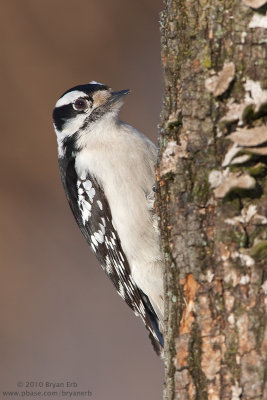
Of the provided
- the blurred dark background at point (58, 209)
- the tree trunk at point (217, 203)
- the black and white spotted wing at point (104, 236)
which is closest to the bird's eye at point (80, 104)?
the black and white spotted wing at point (104, 236)

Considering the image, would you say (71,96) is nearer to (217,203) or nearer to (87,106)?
(87,106)

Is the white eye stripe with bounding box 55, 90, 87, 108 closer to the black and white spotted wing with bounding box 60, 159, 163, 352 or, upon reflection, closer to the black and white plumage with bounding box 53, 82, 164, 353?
the black and white plumage with bounding box 53, 82, 164, 353

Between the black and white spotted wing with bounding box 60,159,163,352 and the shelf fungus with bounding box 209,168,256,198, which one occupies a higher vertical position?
the shelf fungus with bounding box 209,168,256,198

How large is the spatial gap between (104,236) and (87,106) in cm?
76

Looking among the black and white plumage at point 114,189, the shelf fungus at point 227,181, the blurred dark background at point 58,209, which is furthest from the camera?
the blurred dark background at point 58,209

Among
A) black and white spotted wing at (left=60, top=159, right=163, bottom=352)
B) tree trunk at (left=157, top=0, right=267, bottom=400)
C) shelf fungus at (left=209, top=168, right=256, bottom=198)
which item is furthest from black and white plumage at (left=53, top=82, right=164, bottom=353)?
shelf fungus at (left=209, top=168, right=256, bottom=198)

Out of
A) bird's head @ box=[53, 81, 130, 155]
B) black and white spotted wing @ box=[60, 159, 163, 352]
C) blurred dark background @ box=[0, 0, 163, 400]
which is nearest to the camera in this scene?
black and white spotted wing @ box=[60, 159, 163, 352]

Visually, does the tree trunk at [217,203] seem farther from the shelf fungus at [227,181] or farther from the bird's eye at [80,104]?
the bird's eye at [80,104]

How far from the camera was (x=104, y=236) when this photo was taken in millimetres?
3111

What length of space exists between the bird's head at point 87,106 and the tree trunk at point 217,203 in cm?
145

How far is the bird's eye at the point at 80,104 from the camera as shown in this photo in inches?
127

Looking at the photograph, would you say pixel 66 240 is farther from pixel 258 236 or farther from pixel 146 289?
pixel 258 236

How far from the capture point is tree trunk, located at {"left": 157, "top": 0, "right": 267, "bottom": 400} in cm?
148

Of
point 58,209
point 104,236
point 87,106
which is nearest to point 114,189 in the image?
point 104,236
